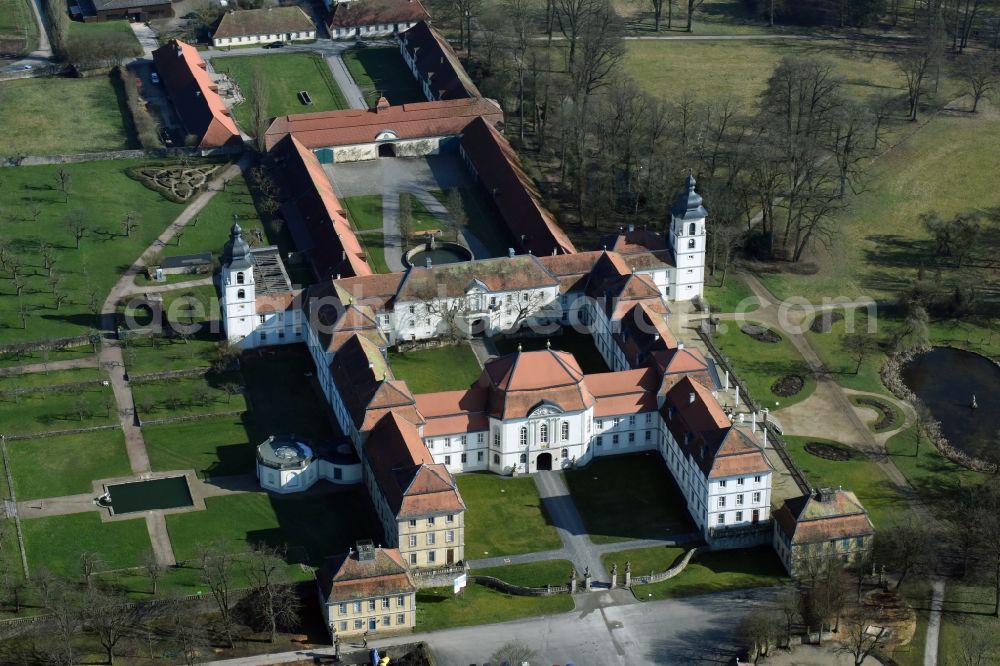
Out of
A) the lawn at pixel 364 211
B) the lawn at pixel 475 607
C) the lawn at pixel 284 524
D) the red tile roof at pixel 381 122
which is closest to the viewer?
the lawn at pixel 475 607

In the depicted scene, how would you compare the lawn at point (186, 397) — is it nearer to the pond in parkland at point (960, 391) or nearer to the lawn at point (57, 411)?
the lawn at point (57, 411)

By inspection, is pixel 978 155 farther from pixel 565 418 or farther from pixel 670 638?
pixel 670 638

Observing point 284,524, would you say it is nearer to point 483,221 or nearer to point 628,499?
point 628,499

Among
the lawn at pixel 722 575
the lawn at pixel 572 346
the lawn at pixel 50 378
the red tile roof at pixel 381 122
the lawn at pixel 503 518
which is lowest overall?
the lawn at pixel 722 575

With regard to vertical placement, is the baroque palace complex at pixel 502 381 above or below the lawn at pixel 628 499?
above

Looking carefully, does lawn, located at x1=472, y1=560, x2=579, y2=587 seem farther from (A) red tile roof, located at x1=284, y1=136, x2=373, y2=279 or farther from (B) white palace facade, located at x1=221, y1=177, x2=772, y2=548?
(A) red tile roof, located at x1=284, y1=136, x2=373, y2=279

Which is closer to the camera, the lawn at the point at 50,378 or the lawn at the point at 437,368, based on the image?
the lawn at the point at 50,378

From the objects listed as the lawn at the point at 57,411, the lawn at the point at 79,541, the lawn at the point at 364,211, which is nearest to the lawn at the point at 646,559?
the lawn at the point at 79,541
